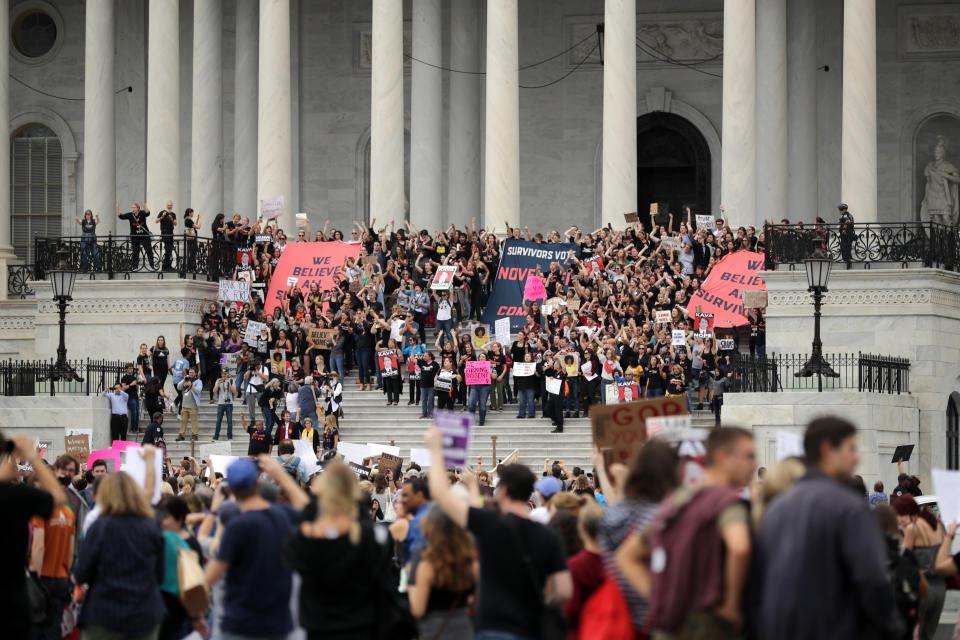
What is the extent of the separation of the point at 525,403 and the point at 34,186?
2648 cm

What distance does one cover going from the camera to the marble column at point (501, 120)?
143ft

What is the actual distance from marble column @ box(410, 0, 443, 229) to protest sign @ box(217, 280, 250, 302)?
809 centimetres

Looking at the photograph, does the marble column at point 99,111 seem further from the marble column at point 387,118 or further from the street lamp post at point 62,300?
the street lamp post at point 62,300

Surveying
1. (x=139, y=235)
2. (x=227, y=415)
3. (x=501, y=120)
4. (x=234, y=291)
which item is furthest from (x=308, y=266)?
(x=501, y=120)

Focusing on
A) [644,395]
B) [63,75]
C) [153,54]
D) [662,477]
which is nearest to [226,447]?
[644,395]

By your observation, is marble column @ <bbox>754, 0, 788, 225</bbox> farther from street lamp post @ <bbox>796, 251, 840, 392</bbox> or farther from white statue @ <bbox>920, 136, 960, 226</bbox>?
street lamp post @ <bbox>796, 251, 840, 392</bbox>

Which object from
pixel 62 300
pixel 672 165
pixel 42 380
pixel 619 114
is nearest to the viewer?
pixel 62 300

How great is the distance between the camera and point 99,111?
47062 millimetres

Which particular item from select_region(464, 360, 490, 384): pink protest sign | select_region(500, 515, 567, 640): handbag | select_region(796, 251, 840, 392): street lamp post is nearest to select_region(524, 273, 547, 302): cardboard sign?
select_region(464, 360, 490, 384): pink protest sign

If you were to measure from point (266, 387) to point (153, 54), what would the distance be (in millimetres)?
14142

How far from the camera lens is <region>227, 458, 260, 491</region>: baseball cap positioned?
11.0 meters

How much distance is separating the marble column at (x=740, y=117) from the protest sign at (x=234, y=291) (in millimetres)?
11164

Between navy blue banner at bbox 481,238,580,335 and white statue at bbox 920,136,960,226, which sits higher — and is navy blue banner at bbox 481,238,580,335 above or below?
below

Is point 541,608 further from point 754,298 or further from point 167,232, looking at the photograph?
point 167,232
